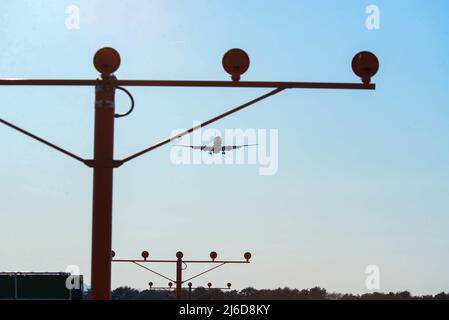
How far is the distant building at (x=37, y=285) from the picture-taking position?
29.9 meters

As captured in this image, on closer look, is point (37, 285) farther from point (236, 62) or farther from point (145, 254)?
point (236, 62)

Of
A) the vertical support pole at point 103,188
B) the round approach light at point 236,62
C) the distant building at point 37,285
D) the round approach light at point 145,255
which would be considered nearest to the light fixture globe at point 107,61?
the vertical support pole at point 103,188

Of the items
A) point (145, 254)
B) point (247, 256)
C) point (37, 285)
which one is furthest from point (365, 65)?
point (247, 256)

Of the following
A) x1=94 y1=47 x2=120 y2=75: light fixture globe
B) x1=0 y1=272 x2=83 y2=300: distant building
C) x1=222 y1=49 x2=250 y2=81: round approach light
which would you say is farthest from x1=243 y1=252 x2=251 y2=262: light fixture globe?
x1=94 y1=47 x2=120 y2=75: light fixture globe

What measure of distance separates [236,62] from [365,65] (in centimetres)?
188

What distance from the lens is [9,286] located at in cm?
3095

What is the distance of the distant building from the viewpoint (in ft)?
98.1

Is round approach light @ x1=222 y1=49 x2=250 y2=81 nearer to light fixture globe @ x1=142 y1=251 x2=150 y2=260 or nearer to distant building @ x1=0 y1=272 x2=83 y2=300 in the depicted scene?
distant building @ x1=0 y1=272 x2=83 y2=300

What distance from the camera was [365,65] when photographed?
1321 cm

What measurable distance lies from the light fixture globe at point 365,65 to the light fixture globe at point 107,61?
347 cm

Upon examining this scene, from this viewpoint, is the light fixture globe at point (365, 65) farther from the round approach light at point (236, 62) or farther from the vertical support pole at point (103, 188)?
the vertical support pole at point (103, 188)
